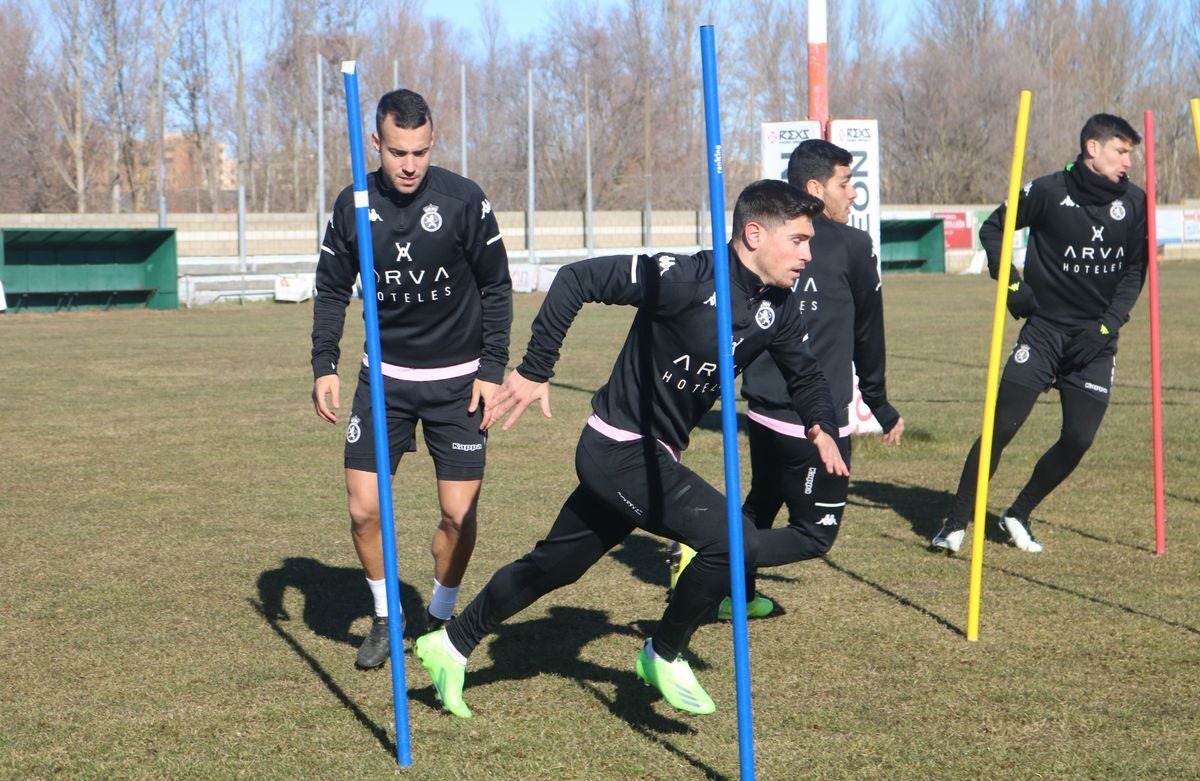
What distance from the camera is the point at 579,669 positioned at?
567cm

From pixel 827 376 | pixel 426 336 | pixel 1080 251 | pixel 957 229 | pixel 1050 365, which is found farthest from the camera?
pixel 957 229

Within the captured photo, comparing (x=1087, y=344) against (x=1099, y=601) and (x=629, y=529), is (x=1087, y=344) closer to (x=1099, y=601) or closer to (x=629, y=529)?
(x=1099, y=601)

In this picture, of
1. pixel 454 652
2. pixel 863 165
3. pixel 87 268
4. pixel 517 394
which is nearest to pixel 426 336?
pixel 517 394

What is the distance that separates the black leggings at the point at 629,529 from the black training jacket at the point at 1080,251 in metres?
3.44

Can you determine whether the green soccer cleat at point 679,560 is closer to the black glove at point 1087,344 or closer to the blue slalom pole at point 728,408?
the blue slalom pole at point 728,408

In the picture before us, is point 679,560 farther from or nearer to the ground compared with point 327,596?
farther from the ground

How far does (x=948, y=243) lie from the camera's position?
5016cm

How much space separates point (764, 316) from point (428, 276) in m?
1.40

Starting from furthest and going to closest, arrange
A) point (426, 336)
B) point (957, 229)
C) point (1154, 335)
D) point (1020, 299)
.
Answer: point (957, 229) → point (1020, 299) → point (1154, 335) → point (426, 336)

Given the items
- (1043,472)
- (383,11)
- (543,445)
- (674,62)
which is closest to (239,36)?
(383,11)

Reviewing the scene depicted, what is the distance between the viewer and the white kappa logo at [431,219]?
544 cm

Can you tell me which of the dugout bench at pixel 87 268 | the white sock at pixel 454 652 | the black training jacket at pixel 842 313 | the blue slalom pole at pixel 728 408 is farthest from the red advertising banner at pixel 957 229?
the blue slalom pole at pixel 728 408

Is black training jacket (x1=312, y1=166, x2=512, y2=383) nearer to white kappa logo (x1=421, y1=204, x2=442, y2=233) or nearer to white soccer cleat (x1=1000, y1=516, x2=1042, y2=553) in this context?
white kappa logo (x1=421, y1=204, x2=442, y2=233)

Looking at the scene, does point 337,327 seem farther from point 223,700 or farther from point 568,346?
point 568,346
